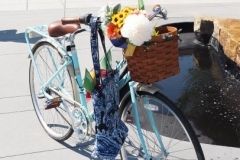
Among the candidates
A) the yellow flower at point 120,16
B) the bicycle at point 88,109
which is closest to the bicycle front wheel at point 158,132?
the bicycle at point 88,109

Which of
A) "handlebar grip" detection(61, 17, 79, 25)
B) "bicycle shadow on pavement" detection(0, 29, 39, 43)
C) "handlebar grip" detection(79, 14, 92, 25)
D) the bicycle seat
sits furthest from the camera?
"bicycle shadow on pavement" detection(0, 29, 39, 43)

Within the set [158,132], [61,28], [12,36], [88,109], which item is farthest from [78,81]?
[12,36]

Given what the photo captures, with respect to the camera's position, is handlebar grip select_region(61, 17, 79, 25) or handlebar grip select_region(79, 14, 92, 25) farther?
handlebar grip select_region(61, 17, 79, 25)

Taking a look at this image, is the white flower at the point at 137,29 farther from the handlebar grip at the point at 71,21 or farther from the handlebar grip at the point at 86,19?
the handlebar grip at the point at 71,21

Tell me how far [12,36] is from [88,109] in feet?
13.9

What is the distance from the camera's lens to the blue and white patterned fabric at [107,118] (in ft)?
11.6

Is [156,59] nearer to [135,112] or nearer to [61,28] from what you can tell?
[135,112]

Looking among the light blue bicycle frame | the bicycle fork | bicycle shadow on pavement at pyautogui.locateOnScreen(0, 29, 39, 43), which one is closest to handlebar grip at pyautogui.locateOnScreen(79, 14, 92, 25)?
the light blue bicycle frame

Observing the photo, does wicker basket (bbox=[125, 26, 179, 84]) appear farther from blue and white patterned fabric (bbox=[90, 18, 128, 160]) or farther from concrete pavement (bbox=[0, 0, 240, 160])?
concrete pavement (bbox=[0, 0, 240, 160])

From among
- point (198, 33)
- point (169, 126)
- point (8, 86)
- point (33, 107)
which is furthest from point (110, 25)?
point (198, 33)

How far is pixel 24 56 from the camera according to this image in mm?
7098

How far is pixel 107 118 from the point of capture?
359cm

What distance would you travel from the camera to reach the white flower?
304 cm

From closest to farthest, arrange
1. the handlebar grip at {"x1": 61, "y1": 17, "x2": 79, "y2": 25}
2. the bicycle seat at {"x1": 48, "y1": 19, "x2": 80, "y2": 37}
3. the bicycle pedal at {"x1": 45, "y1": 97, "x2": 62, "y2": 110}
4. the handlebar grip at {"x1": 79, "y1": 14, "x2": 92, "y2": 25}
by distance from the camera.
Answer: the handlebar grip at {"x1": 79, "y1": 14, "x2": 92, "y2": 25}
the handlebar grip at {"x1": 61, "y1": 17, "x2": 79, "y2": 25}
the bicycle seat at {"x1": 48, "y1": 19, "x2": 80, "y2": 37}
the bicycle pedal at {"x1": 45, "y1": 97, "x2": 62, "y2": 110}
